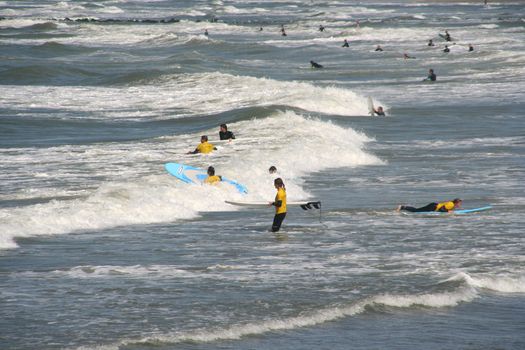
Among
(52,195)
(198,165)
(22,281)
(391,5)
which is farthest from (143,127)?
(391,5)

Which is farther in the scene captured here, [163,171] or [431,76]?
[431,76]

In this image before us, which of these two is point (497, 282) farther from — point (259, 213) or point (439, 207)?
point (259, 213)

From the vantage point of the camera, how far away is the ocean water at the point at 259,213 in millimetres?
12469

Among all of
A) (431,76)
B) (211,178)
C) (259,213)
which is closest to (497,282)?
(259,213)

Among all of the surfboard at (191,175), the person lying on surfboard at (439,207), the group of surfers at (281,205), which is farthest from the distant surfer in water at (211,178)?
the person lying on surfboard at (439,207)

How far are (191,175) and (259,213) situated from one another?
298 centimetres

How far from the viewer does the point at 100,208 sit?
19594 millimetres

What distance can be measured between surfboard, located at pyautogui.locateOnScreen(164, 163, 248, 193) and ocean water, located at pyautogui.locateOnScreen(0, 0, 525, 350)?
20 centimetres

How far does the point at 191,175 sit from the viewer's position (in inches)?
901

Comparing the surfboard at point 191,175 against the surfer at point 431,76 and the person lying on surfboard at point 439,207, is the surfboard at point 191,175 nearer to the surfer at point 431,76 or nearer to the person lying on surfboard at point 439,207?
the person lying on surfboard at point 439,207

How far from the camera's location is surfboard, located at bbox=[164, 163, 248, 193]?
22.5 m

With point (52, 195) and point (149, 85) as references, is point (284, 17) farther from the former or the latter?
Answer: point (52, 195)

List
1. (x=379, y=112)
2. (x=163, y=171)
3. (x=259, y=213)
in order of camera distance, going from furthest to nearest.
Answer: (x=379, y=112) < (x=163, y=171) < (x=259, y=213)

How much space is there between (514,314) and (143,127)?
73.6 feet
